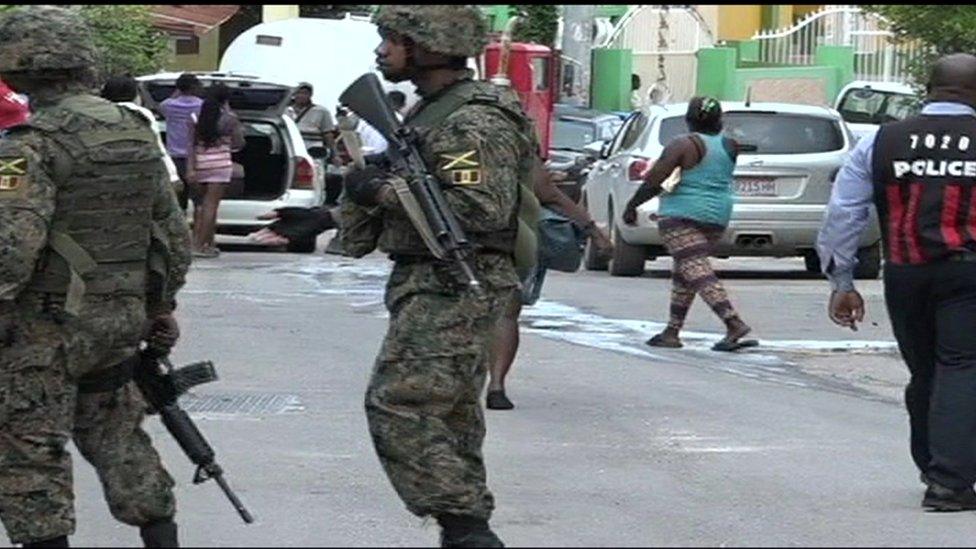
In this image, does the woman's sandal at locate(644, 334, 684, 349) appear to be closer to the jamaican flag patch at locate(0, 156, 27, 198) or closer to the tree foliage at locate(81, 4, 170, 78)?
the jamaican flag patch at locate(0, 156, 27, 198)

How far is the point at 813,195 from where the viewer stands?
63.4 feet

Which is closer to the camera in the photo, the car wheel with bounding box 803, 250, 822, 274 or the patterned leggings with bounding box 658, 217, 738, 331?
the patterned leggings with bounding box 658, 217, 738, 331

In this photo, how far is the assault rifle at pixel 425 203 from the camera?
6.51 metres

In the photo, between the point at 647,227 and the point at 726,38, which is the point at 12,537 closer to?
the point at 647,227

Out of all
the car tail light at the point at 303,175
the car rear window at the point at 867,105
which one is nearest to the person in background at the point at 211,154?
the car tail light at the point at 303,175

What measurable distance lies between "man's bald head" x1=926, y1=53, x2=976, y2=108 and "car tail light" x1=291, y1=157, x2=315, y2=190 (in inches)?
529

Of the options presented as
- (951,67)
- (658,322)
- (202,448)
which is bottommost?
(658,322)

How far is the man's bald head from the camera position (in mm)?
8750

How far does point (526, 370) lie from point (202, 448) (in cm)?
604

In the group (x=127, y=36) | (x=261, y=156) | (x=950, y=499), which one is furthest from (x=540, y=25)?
(x=950, y=499)

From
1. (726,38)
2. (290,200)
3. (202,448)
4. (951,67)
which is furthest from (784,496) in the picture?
(726,38)

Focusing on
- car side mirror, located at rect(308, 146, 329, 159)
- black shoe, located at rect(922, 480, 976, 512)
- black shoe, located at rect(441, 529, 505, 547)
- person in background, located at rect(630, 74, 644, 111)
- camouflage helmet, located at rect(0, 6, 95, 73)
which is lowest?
person in background, located at rect(630, 74, 644, 111)

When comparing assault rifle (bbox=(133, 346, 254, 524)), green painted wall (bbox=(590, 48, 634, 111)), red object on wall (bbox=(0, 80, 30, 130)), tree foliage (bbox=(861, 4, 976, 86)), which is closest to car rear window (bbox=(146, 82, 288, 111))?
tree foliage (bbox=(861, 4, 976, 86))

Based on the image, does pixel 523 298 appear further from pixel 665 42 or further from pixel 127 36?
pixel 665 42
